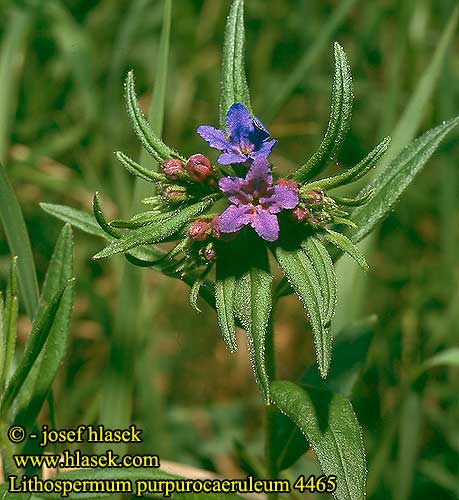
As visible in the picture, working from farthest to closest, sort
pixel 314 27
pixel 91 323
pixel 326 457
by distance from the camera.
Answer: pixel 314 27
pixel 91 323
pixel 326 457

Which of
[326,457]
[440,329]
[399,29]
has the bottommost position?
[326,457]

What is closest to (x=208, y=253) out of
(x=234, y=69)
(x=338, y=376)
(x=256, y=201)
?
(x=256, y=201)

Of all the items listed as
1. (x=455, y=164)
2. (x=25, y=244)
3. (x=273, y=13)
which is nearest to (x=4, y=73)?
(x=25, y=244)

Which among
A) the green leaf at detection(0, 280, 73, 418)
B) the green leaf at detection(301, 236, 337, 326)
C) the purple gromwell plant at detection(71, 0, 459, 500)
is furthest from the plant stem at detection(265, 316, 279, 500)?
the green leaf at detection(0, 280, 73, 418)

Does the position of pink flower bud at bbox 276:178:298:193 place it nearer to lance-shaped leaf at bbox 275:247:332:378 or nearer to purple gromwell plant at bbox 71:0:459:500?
purple gromwell plant at bbox 71:0:459:500

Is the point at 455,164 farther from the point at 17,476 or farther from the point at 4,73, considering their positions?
the point at 17,476

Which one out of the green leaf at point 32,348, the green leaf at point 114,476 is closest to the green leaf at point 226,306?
the green leaf at point 32,348

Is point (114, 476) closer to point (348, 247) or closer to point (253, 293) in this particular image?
point (253, 293)
